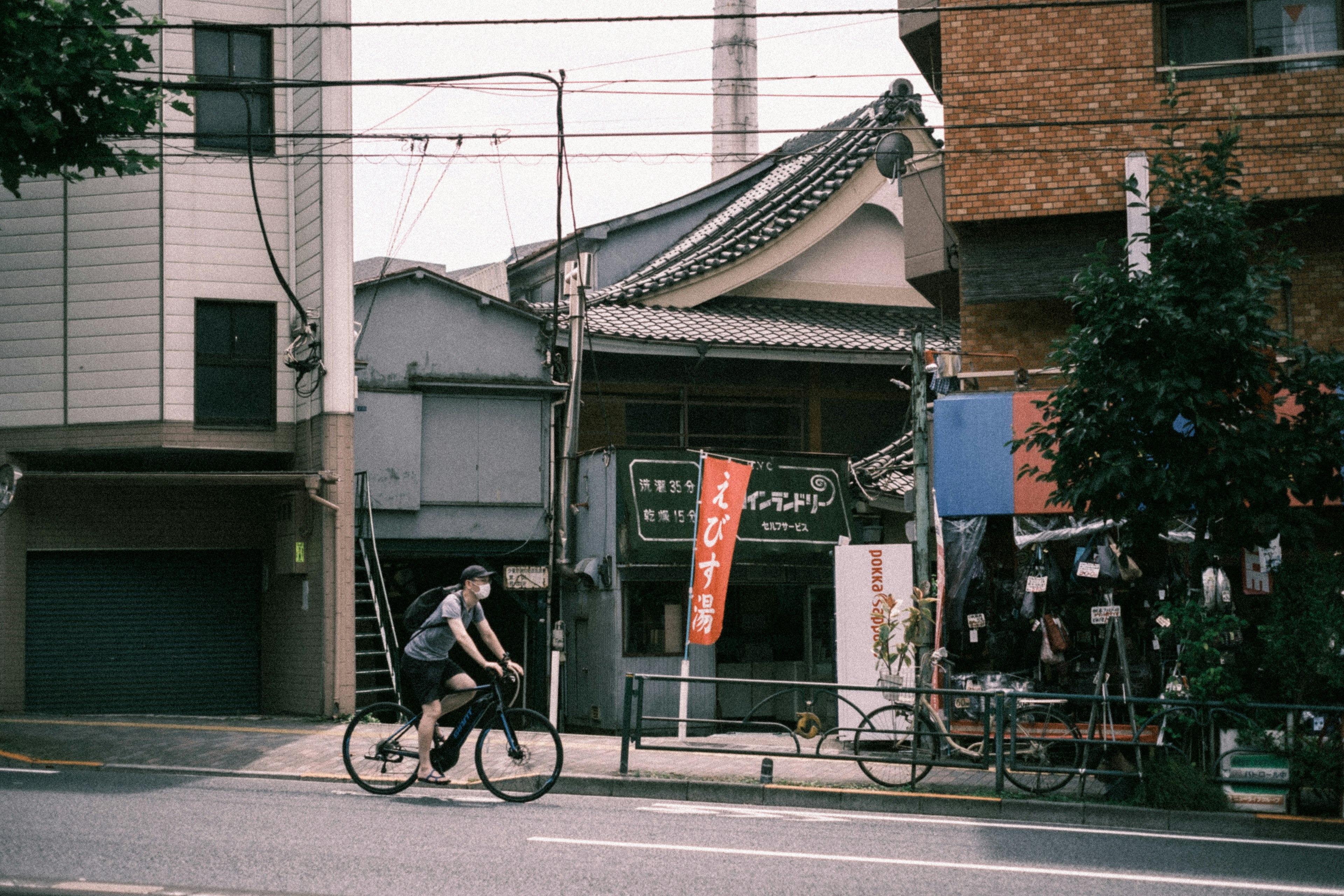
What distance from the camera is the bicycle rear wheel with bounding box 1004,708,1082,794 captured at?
42.1ft

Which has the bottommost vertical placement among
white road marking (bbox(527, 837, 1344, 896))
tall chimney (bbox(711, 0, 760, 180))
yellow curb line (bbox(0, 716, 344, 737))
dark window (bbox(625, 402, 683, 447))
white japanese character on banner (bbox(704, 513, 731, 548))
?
yellow curb line (bbox(0, 716, 344, 737))

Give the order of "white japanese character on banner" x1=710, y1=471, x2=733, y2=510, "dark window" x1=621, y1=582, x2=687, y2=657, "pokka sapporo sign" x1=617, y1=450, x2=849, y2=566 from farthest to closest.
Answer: "dark window" x1=621, y1=582, x2=687, y2=657 → "pokka sapporo sign" x1=617, y1=450, x2=849, y2=566 → "white japanese character on banner" x1=710, y1=471, x2=733, y2=510

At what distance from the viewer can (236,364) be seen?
18.9m

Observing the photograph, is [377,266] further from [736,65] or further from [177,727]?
[177,727]

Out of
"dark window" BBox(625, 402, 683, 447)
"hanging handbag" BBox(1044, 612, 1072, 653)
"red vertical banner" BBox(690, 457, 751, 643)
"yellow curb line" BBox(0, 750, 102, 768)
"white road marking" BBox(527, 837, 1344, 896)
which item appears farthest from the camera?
"dark window" BBox(625, 402, 683, 447)

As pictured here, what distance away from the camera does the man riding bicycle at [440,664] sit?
11570mm

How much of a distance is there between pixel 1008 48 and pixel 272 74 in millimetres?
10247

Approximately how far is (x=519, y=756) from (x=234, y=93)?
458 inches

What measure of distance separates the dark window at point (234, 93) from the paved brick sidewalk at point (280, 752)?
26.6 ft

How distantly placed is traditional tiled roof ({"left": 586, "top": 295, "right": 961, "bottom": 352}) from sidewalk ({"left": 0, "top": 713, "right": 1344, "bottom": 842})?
7209 millimetres

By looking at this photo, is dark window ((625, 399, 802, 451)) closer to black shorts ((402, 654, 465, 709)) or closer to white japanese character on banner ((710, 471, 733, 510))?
white japanese character on banner ((710, 471, 733, 510))

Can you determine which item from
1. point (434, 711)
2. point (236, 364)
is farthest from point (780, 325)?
point (434, 711)

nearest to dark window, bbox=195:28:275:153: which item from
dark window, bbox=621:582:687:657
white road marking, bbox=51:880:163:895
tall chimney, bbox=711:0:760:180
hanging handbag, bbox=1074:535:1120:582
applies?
dark window, bbox=621:582:687:657

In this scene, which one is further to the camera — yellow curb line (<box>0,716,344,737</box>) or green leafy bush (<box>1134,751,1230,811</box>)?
yellow curb line (<box>0,716,344,737</box>)
